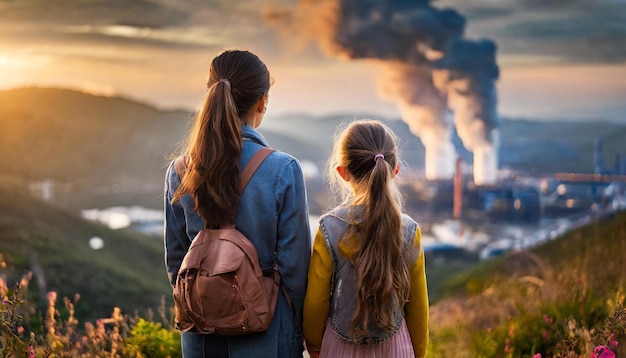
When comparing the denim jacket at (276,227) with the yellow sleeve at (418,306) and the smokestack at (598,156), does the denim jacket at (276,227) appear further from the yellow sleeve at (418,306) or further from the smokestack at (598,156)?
the smokestack at (598,156)

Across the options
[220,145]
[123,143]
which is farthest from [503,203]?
[220,145]

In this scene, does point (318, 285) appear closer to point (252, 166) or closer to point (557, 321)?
point (252, 166)

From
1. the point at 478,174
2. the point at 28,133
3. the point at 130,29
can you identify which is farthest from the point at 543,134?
the point at 28,133

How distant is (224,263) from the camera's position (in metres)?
1.80

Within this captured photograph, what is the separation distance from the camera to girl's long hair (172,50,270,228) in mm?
1846

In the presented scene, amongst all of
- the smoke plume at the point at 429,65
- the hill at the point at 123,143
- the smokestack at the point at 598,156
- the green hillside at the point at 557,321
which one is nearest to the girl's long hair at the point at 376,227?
the green hillside at the point at 557,321

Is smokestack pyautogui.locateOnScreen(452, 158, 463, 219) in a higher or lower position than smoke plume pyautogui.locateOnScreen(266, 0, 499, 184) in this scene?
lower

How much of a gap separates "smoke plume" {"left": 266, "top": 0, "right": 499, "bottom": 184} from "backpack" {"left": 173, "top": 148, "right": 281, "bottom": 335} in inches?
904

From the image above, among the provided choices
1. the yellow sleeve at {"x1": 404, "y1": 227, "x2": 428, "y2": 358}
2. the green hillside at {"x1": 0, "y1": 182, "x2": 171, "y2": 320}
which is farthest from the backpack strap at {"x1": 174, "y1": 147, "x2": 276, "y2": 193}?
the green hillside at {"x1": 0, "y1": 182, "x2": 171, "y2": 320}

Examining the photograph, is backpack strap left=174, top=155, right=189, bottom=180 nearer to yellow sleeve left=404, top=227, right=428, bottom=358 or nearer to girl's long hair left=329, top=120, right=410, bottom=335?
girl's long hair left=329, top=120, right=410, bottom=335

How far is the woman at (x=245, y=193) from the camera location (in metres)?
1.86

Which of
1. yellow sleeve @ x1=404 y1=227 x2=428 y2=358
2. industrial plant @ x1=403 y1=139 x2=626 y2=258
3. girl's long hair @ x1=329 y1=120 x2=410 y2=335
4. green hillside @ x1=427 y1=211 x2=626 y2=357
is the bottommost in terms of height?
industrial plant @ x1=403 y1=139 x2=626 y2=258

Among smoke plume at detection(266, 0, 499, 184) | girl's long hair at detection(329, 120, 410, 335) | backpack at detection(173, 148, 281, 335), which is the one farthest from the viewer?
smoke plume at detection(266, 0, 499, 184)

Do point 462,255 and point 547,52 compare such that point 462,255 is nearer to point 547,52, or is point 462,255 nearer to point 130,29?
point 547,52
